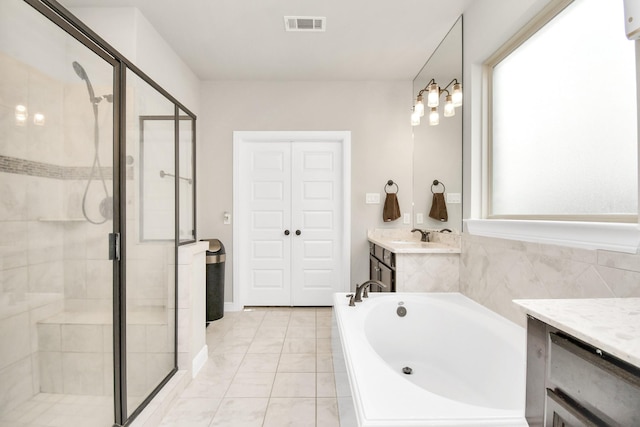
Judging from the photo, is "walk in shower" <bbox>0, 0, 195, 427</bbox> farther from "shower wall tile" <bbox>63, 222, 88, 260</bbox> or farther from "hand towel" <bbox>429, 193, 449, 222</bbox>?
"hand towel" <bbox>429, 193, 449, 222</bbox>

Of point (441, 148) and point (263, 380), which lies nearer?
point (263, 380)

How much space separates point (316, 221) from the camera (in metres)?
3.40

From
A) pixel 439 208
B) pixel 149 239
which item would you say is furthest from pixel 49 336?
pixel 439 208

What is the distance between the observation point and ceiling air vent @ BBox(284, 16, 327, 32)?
7.42ft

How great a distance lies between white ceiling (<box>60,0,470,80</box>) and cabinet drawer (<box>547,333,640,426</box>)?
2.32 m

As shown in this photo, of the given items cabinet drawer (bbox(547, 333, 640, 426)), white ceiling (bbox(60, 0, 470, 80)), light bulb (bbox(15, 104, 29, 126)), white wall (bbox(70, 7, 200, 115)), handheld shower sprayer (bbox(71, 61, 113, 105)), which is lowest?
cabinet drawer (bbox(547, 333, 640, 426))

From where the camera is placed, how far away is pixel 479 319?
5.55 feet

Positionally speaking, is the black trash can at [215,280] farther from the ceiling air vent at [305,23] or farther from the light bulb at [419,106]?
the light bulb at [419,106]

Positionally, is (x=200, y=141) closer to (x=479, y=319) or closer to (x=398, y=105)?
(x=398, y=105)

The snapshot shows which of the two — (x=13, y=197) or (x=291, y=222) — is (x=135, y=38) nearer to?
(x=13, y=197)

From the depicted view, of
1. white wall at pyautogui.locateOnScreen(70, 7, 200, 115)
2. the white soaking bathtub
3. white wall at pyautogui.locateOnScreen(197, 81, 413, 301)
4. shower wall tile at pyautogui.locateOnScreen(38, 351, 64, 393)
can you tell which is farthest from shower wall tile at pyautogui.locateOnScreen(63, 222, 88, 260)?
white wall at pyautogui.locateOnScreen(197, 81, 413, 301)

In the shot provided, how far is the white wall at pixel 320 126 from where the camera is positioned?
3295 millimetres

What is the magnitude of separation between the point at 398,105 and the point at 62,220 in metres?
3.10

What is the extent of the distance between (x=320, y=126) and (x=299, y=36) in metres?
0.98
